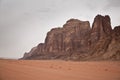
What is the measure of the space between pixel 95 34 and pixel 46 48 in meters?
52.0

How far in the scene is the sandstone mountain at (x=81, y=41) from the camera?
9310 cm

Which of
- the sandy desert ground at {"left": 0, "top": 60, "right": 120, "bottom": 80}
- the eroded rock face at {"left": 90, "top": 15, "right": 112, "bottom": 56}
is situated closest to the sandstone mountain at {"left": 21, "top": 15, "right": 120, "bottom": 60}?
the eroded rock face at {"left": 90, "top": 15, "right": 112, "bottom": 56}

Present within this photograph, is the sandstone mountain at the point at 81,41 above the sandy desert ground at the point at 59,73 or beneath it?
above

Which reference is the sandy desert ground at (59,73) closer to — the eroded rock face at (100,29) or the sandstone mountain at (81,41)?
the sandstone mountain at (81,41)

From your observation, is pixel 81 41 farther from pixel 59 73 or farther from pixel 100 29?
pixel 59 73

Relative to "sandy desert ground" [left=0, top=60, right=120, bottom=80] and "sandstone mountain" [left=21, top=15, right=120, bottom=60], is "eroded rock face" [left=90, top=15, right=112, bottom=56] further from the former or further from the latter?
"sandy desert ground" [left=0, top=60, right=120, bottom=80]

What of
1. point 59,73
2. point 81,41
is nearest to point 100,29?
point 81,41

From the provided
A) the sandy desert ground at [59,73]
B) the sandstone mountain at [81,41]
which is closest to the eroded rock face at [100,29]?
the sandstone mountain at [81,41]

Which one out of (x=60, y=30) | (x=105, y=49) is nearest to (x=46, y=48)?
(x=60, y=30)

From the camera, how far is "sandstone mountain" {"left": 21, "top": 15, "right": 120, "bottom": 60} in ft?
305

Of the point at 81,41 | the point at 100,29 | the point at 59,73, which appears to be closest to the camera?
the point at 59,73

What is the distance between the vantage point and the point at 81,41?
132 meters

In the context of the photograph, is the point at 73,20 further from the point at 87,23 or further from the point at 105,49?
the point at 105,49

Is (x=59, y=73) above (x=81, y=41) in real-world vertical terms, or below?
below
